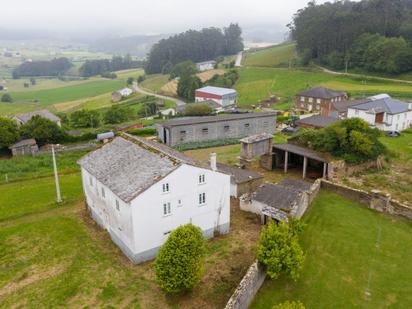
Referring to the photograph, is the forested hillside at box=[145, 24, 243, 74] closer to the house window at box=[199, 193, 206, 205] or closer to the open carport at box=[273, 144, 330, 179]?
the open carport at box=[273, 144, 330, 179]

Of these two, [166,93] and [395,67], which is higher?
[395,67]

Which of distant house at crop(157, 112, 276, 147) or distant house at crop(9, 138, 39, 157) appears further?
distant house at crop(157, 112, 276, 147)

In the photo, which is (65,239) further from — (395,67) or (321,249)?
(395,67)

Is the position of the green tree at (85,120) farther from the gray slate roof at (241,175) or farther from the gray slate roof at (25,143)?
the gray slate roof at (241,175)

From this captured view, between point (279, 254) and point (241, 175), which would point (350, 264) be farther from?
point (241, 175)

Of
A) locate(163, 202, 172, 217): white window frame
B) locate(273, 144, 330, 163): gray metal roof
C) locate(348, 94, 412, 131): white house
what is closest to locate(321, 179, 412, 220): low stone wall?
locate(273, 144, 330, 163): gray metal roof

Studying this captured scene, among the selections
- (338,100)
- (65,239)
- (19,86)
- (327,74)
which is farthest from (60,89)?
(65,239)
